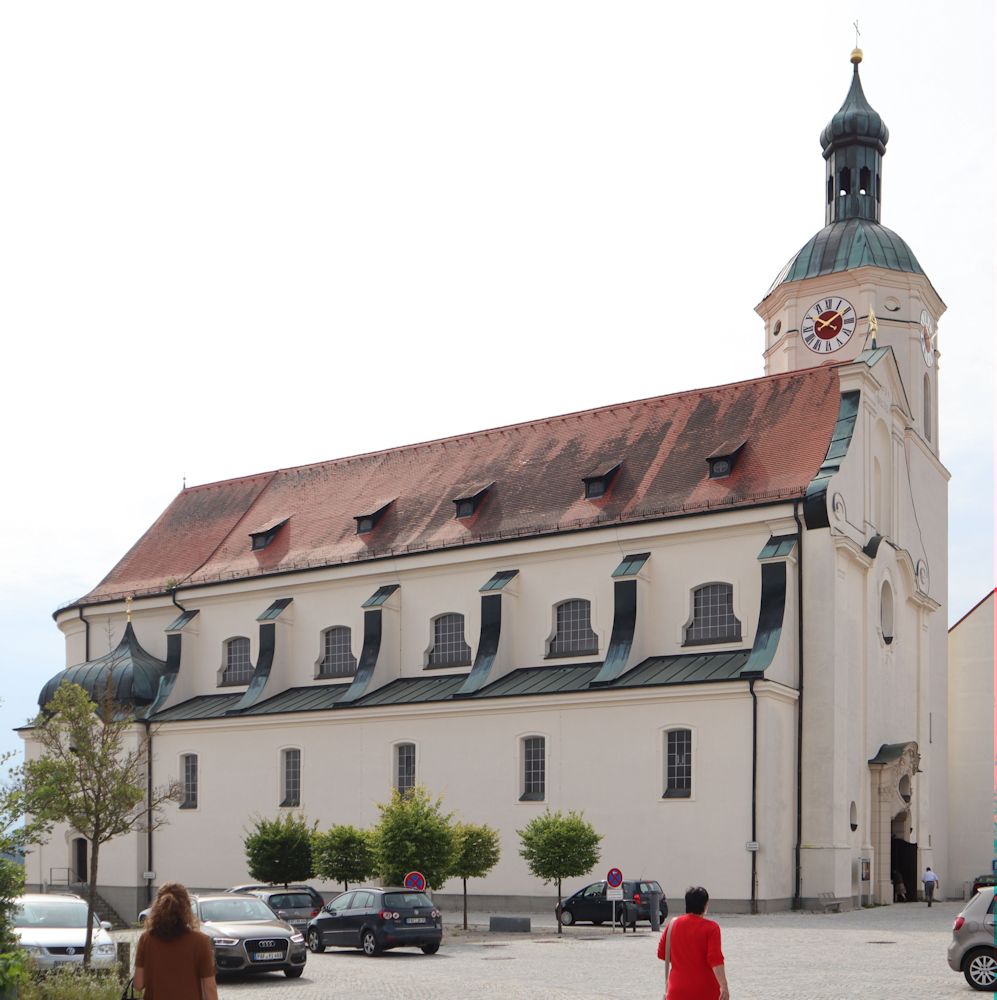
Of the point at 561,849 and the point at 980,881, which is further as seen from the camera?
the point at 980,881

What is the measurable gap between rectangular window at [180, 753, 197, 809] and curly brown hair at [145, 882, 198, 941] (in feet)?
127

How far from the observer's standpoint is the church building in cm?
3747

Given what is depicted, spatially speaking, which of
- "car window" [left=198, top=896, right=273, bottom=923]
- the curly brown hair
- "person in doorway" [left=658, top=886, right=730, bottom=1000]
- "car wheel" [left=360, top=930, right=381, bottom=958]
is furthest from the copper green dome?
the curly brown hair

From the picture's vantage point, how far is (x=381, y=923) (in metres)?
26.8

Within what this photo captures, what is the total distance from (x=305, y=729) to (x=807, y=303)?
22.7 m

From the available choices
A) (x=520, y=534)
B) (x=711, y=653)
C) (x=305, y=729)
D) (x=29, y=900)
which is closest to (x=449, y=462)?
(x=520, y=534)

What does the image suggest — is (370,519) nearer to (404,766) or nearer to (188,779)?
(404,766)

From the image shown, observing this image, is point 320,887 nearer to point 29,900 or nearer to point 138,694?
point 138,694

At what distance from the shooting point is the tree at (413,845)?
32.0 metres

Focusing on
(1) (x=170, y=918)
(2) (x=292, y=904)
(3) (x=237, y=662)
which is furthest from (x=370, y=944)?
(3) (x=237, y=662)

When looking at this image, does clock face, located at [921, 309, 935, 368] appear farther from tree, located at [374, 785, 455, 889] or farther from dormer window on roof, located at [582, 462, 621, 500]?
tree, located at [374, 785, 455, 889]

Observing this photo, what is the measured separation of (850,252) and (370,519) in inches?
750

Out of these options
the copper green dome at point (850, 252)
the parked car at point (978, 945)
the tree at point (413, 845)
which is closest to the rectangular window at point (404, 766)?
the tree at point (413, 845)

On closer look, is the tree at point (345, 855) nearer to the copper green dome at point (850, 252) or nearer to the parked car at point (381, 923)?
the parked car at point (381, 923)
